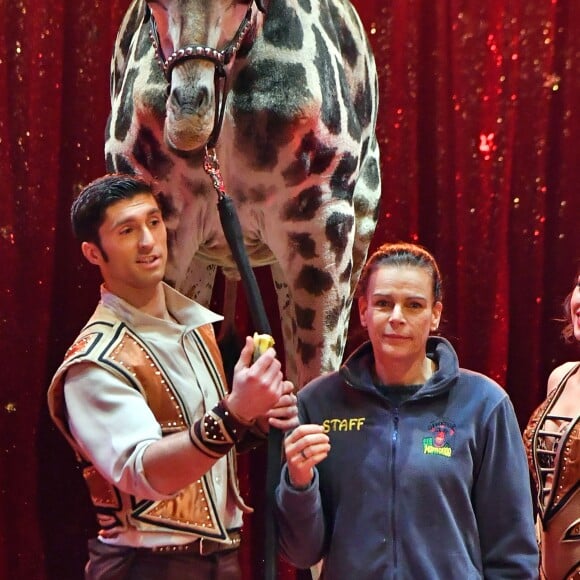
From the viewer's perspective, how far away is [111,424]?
1.03m

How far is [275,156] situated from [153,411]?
20.1 inches

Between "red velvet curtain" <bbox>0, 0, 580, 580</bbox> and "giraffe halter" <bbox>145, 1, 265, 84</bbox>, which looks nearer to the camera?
"giraffe halter" <bbox>145, 1, 265, 84</bbox>

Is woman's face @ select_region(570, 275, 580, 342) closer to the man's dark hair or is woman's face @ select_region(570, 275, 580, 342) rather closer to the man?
the man

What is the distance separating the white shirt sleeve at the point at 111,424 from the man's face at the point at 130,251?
13cm

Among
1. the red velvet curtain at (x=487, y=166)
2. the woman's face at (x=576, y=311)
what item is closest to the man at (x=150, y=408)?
the woman's face at (x=576, y=311)

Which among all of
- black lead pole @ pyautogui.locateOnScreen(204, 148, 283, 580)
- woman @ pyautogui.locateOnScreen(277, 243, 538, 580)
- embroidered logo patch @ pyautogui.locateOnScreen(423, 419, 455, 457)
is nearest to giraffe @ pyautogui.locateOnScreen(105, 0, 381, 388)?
black lead pole @ pyautogui.locateOnScreen(204, 148, 283, 580)

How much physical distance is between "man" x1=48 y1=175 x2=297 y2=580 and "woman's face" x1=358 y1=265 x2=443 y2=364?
156 millimetres

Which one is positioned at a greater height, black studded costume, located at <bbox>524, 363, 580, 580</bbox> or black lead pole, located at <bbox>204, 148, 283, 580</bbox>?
black lead pole, located at <bbox>204, 148, 283, 580</bbox>

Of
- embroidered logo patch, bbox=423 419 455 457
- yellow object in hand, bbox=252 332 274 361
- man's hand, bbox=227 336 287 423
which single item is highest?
yellow object in hand, bbox=252 332 274 361

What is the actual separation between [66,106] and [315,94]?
85 centimetres

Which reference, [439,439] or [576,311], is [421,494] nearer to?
[439,439]

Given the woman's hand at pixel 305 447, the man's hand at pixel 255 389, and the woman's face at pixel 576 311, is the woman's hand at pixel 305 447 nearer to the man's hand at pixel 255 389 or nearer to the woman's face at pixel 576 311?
the man's hand at pixel 255 389

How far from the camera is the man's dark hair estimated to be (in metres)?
1.14

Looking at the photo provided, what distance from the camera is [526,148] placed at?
7.73 feet
